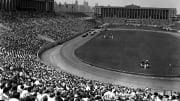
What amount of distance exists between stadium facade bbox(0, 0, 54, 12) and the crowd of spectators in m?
40.0

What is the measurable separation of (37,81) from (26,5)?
398ft

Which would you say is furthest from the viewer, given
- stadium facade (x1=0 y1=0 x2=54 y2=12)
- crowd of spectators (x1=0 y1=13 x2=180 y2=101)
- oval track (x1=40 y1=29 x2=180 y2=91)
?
stadium facade (x1=0 y1=0 x2=54 y2=12)

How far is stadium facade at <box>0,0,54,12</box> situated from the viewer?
107 m

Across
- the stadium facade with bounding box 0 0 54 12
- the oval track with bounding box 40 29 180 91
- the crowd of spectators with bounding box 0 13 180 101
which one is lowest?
the oval track with bounding box 40 29 180 91

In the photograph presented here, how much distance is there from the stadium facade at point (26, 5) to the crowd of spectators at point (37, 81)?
131 feet

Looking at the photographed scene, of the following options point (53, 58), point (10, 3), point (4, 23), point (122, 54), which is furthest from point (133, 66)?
point (10, 3)

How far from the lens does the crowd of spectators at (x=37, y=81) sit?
14.0 metres

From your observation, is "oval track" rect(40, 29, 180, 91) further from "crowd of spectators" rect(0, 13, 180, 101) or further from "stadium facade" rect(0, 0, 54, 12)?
"stadium facade" rect(0, 0, 54, 12)

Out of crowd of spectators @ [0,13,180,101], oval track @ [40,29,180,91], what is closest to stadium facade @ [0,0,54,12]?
crowd of spectators @ [0,13,180,101]

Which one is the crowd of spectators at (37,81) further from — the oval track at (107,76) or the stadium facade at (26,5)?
the stadium facade at (26,5)

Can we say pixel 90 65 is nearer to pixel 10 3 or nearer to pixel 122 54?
pixel 122 54

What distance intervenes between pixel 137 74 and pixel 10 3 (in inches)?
3368

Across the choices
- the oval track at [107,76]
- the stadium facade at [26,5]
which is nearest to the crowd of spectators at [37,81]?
the oval track at [107,76]

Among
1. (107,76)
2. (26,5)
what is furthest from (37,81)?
(26,5)
